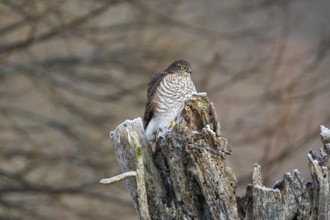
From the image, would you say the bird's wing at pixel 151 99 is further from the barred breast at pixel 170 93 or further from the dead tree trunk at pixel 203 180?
the dead tree trunk at pixel 203 180

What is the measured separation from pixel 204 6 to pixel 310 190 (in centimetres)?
737

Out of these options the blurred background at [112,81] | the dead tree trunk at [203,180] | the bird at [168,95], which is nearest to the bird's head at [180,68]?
the bird at [168,95]

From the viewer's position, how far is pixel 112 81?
1110cm

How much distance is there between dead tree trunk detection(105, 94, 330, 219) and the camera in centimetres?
424

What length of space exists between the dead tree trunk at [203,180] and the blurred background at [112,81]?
17.1ft

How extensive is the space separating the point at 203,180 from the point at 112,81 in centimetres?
684

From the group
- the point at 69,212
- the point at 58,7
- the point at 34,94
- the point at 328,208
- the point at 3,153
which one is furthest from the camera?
the point at 34,94

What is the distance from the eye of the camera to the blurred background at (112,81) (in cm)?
1019

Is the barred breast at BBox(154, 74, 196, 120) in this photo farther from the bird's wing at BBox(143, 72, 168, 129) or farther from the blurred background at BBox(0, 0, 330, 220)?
the blurred background at BBox(0, 0, 330, 220)

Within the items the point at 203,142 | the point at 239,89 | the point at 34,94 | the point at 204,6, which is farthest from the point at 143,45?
the point at 203,142

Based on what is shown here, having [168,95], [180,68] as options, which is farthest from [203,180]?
[180,68]

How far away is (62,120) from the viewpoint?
37.6 feet

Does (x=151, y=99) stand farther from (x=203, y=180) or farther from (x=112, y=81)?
(x=112, y=81)

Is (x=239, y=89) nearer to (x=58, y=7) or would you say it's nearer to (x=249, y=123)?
(x=249, y=123)
